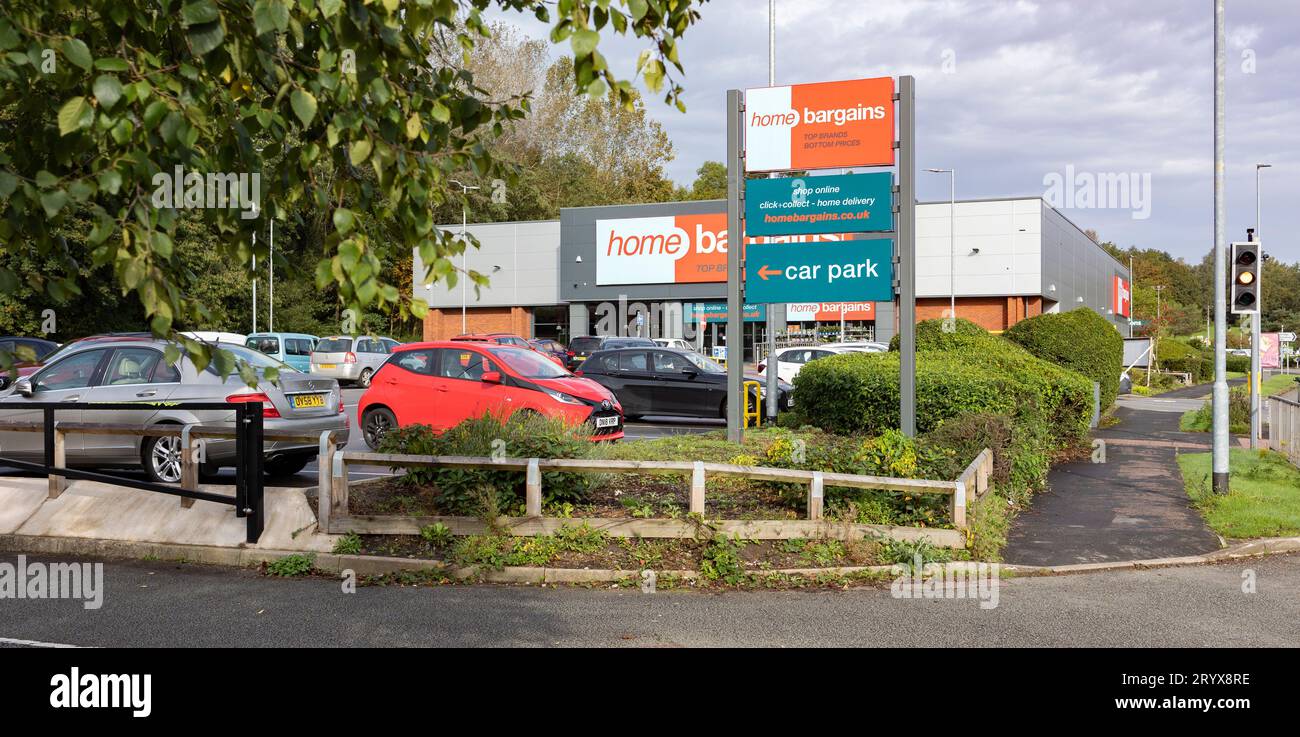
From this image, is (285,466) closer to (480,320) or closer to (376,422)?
(376,422)

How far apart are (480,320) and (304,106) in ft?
178

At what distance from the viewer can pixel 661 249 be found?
49.9 meters

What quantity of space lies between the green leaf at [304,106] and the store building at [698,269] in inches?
1692

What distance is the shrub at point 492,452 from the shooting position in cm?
825

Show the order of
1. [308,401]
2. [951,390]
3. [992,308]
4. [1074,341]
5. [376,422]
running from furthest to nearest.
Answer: [992,308]
[1074,341]
[376,422]
[951,390]
[308,401]

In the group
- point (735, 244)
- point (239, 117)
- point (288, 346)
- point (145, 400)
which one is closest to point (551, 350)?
point (288, 346)

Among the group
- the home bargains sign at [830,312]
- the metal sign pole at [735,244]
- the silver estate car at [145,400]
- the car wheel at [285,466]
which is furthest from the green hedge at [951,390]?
the home bargains sign at [830,312]

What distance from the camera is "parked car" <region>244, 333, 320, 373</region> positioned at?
3175cm

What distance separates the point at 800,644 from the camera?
5859mm

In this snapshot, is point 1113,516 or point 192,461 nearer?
point 192,461

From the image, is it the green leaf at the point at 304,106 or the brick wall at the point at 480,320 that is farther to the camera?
the brick wall at the point at 480,320

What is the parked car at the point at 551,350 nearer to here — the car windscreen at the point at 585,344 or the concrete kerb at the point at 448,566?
the car windscreen at the point at 585,344
